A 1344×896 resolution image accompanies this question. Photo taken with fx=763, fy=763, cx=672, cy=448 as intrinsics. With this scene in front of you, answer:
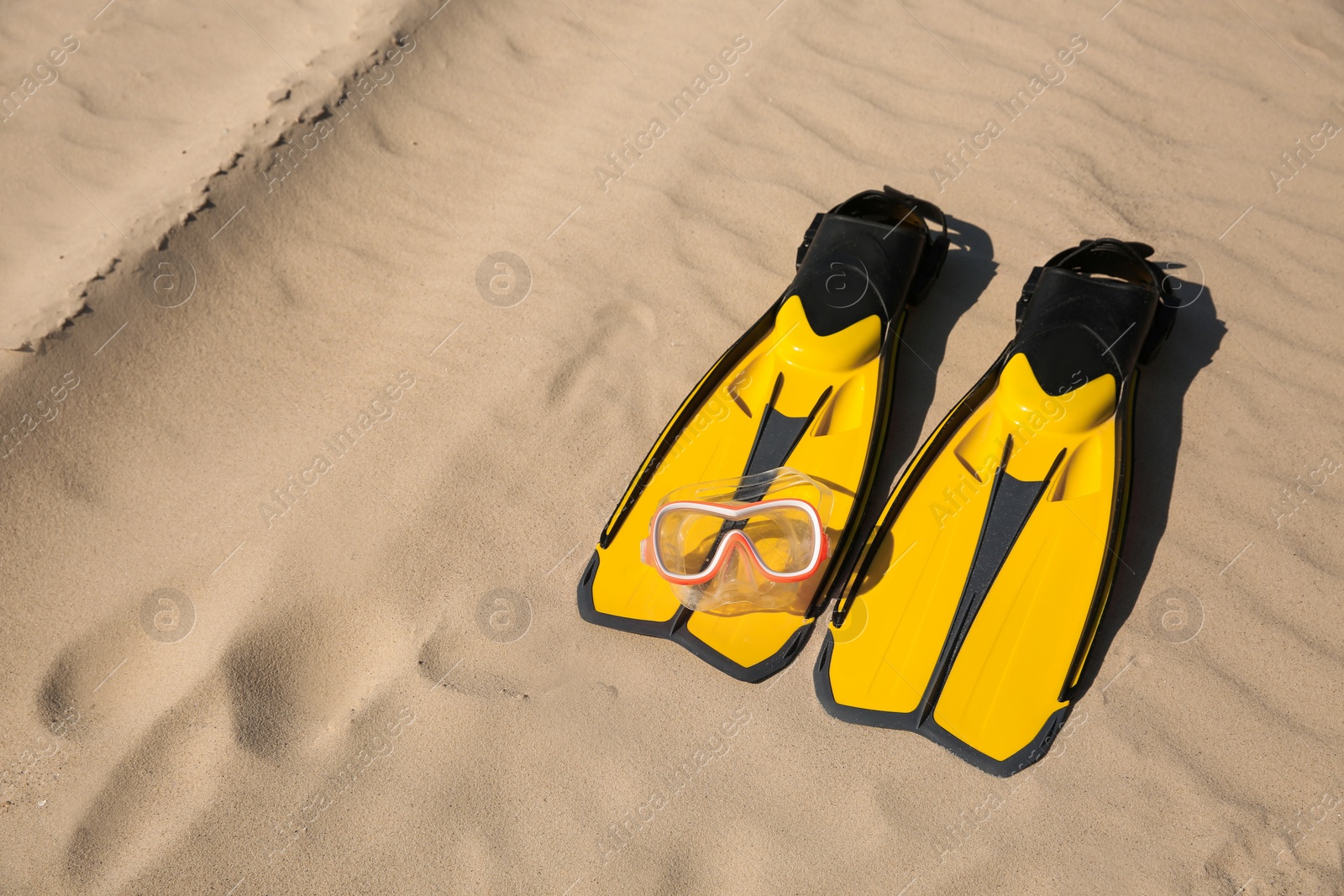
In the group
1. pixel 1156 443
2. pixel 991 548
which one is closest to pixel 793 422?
pixel 991 548

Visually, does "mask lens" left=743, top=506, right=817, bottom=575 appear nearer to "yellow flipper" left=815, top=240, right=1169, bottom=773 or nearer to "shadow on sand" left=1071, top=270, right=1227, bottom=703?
"yellow flipper" left=815, top=240, right=1169, bottom=773

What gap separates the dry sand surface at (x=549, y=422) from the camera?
8.87 ft

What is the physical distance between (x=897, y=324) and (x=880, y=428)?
0.52 meters

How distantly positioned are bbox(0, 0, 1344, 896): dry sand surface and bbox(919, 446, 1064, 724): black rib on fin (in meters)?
0.29

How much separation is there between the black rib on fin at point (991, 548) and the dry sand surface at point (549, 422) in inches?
11.4

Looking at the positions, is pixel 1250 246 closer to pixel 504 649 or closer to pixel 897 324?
pixel 897 324

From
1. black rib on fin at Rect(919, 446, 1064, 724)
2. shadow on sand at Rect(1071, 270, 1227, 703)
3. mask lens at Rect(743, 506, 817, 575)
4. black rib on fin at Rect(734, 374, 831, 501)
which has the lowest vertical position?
shadow on sand at Rect(1071, 270, 1227, 703)

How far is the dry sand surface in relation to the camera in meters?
2.70

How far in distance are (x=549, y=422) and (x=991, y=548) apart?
1.90 metres

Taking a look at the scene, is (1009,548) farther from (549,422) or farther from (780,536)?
(549,422)

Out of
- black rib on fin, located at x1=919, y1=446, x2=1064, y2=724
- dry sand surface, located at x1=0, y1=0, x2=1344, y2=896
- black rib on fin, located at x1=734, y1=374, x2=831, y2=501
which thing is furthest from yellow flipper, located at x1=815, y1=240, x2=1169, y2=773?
black rib on fin, located at x1=734, y1=374, x2=831, y2=501

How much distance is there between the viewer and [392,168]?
13.4 ft

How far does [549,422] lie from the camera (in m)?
3.42

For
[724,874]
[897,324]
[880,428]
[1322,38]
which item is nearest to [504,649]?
[724,874]
